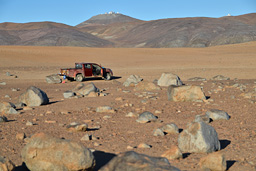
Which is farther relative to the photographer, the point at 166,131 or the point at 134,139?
the point at 166,131

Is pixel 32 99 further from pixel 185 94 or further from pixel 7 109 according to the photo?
pixel 185 94

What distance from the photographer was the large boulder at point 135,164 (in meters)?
3.56

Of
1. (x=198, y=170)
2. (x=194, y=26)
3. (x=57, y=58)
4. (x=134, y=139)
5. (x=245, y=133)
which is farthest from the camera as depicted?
(x=194, y=26)

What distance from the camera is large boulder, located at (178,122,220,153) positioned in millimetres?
5715

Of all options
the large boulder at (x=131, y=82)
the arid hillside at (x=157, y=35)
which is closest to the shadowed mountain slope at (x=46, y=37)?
the arid hillside at (x=157, y=35)

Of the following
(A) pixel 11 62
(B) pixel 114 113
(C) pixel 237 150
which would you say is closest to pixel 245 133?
(C) pixel 237 150

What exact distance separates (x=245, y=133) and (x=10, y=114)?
5833 mm

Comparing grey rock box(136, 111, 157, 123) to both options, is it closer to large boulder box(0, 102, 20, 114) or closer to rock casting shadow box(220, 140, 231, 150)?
rock casting shadow box(220, 140, 231, 150)

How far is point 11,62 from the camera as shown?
104ft

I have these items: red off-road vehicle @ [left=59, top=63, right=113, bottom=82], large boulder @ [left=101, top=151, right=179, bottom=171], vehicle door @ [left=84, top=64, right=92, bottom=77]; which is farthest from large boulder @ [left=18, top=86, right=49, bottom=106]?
vehicle door @ [left=84, top=64, right=92, bottom=77]

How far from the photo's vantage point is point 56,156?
4527 millimetres

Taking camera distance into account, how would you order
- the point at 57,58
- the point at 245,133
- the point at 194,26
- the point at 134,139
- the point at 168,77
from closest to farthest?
the point at 134,139
the point at 245,133
the point at 168,77
the point at 57,58
the point at 194,26

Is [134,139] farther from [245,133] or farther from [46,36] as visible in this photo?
[46,36]

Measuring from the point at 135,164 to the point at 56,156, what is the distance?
1.39 m
